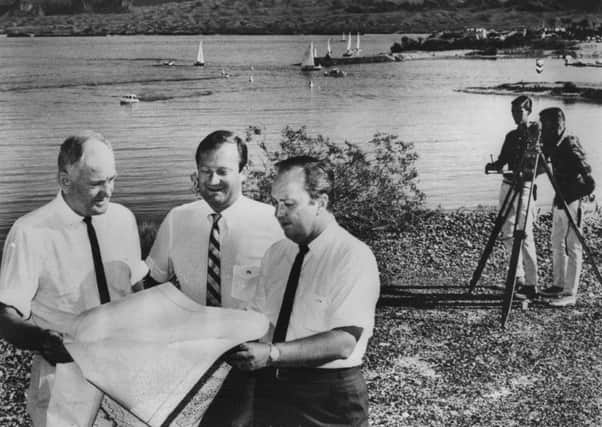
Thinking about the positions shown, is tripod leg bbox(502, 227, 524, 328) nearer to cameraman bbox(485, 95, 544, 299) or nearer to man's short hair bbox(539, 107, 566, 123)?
cameraman bbox(485, 95, 544, 299)

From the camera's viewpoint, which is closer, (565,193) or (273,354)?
A: (273,354)

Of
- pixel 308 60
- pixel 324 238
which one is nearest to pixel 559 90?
pixel 308 60

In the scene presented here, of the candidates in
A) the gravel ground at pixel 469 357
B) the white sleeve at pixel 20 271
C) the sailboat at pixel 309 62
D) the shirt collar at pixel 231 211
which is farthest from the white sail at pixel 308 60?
the white sleeve at pixel 20 271

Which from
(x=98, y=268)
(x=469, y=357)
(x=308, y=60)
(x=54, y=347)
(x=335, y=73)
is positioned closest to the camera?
(x=54, y=347)

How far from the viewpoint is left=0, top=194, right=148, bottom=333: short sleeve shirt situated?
219 centimetres

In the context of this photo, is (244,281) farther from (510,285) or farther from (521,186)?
(521,186)

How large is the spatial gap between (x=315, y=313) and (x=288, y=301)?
0.10 meters

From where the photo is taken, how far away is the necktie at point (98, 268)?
2312 millimetres

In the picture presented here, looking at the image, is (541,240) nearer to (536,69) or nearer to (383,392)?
(536,69)

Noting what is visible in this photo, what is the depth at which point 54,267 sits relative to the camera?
2.26m

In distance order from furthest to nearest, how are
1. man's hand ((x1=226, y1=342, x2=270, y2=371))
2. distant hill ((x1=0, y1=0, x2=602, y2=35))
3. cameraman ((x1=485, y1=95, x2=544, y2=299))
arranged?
distant hill ((x1=0, y1=0, x2=602, y2=35)) → cameraman ((x1=485, y1=95, x2=544, y2=299)) → man's hand ((x1=226, y1=342, x2=270, y2=371))

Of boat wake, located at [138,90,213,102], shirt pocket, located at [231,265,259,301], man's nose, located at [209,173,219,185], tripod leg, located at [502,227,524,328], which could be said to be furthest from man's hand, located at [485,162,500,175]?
boat wake, located at [138,90,213,102]

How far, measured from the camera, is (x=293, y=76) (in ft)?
42.7

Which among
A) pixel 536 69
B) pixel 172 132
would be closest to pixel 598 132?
pixel 536 69
